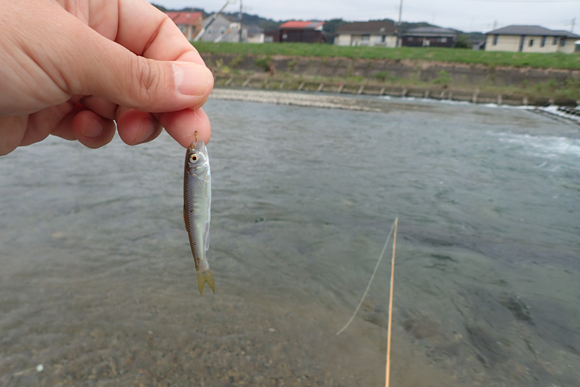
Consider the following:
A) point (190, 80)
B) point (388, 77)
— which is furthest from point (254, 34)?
point (190, 80)

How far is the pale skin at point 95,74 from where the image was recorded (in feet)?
5.81

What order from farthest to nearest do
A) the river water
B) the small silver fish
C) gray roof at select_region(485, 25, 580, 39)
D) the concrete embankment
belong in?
gray roof at select_region(485, 25, 580, 39) → the concrete embankment → the river water → the small silver fish

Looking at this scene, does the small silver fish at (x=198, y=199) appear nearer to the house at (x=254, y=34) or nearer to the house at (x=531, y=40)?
the house at (x=531, y=40)

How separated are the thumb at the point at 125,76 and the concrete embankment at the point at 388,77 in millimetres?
37263

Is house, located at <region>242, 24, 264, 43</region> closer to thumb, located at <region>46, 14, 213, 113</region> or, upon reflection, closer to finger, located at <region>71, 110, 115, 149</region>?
finger, located at <region>71, 110, 115, 149</region>

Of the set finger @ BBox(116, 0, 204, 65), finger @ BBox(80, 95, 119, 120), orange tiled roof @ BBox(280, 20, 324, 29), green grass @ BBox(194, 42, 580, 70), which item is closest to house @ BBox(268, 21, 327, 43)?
orange tiled roof @ BBox(280, 20, 324, 29)

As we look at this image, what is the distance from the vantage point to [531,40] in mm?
66750

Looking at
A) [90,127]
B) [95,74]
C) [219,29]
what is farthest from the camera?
[219,29]

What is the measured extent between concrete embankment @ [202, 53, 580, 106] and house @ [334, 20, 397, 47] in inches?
1283

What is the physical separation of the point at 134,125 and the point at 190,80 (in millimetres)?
564

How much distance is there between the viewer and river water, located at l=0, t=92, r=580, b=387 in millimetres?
4066

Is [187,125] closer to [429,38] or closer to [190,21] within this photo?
[429,38]

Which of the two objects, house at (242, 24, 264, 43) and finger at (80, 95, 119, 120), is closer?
finger at (80, 95, 119, 120)

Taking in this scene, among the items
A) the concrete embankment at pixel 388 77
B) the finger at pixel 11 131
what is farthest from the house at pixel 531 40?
the finger at pixel 11 131
